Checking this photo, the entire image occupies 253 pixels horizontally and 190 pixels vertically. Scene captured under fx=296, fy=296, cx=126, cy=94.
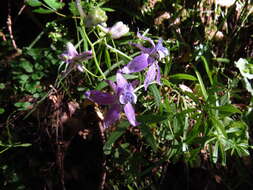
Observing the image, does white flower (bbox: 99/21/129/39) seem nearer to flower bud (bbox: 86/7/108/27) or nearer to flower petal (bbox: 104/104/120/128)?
flower bud (bbox: 86/7/108/27)

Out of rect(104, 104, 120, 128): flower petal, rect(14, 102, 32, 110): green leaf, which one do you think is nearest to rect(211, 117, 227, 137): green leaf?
rect(104, 104, 120, 128): flower petal

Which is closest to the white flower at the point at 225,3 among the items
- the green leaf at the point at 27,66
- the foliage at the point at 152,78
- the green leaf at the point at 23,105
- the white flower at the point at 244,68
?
the foliage at the point at 152,78

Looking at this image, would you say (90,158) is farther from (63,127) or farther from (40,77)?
(40,77)

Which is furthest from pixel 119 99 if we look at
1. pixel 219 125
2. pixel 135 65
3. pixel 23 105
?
pixel 23 105

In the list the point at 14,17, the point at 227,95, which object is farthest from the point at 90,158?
the point at 14,17

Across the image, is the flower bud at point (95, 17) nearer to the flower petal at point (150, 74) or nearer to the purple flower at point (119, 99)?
the purple flower at point (119, 99)

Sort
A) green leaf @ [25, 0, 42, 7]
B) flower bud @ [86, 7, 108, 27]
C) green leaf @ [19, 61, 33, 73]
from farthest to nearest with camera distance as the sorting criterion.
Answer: green leaf @ [19, 61, 33, 73] < green leaf @ [25, 0, 42, 7] < flower bud @ [86, 7, 108, 27]

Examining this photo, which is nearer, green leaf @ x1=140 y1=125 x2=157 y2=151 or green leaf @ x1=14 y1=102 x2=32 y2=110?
green leaf @ x1=140 y1=125 x2=157 y2=151

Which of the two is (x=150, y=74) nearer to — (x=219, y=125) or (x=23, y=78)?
(x=219, y=125)
